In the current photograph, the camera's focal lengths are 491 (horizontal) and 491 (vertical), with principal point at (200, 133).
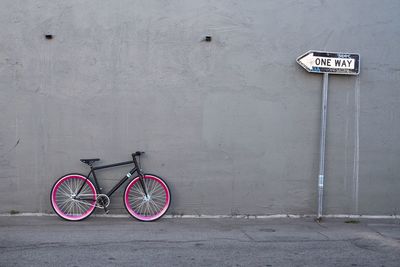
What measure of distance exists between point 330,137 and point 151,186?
3160 millimetres

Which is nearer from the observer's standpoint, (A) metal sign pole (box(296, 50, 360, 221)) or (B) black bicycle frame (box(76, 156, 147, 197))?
(B) black bicycle frame (box(76, 156, 147, 197))

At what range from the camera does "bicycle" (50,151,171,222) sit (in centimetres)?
778

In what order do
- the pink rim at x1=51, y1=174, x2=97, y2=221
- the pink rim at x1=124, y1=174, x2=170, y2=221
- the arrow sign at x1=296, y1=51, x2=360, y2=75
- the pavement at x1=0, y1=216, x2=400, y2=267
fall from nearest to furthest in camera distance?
the pavement at x1=0, y1=216, x2=400, y2=267 → the pink rim at x1=51, y1=174, x2=97, y2=221 → the pink rim at x1=124, y1=174, x2=170, y2=221 → the arrow sign at x1=296, y1=51, x2=360, y2=75

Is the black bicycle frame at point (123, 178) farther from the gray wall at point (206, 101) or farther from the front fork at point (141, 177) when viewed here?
the gray wall at point (206, 101)

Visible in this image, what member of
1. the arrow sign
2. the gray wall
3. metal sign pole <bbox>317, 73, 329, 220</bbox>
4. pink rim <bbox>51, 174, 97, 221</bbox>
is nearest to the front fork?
the gray wall

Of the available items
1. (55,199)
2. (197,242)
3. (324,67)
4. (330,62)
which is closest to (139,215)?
(55,199)

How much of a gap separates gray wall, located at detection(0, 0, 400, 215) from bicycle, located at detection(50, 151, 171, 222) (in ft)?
0.83

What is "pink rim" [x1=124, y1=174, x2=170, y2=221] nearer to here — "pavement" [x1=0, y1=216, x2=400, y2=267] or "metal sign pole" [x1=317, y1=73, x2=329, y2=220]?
"pavement" [x1=0, y1=216, x2=400, y2=267]

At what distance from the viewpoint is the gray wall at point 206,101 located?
26.1 feet

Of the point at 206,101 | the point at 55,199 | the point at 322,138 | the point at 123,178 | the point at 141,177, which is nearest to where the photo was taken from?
the point at 55,199

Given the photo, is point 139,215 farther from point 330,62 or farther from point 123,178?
point 330,62

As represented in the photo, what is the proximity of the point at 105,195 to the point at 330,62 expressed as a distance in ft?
14.1

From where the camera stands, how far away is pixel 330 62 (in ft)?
27.0

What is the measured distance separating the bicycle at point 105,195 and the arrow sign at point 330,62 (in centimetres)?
310
